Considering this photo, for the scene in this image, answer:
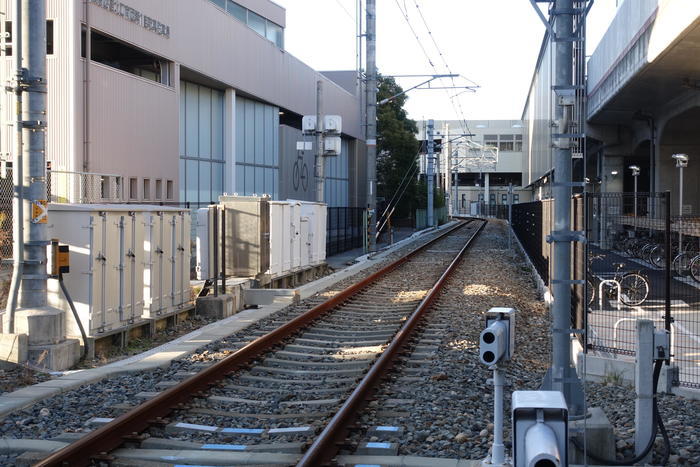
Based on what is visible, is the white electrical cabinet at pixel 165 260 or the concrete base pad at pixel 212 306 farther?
the concrete base pad at pixel 212 306

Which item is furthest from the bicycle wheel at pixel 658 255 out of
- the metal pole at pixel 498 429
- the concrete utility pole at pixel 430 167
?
the concrete utility pole at pixel 430 167

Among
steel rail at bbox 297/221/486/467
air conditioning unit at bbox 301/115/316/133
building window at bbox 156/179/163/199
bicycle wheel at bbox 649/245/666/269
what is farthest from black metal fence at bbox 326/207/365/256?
steel rail at bbox 297/221/486/467

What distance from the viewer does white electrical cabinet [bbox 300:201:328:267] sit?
83.0ft

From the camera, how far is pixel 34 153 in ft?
36.8

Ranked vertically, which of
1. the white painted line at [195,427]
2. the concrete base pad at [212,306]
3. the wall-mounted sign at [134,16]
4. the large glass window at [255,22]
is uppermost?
the large glass window at [255,22]

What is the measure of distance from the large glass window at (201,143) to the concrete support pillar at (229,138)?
17 cm

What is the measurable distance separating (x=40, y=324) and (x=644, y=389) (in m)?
7.39

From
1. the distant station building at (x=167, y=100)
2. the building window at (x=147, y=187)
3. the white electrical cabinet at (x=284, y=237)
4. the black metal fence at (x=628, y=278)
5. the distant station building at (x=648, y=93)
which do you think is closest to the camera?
the black metal fence at (x=628, y=278)

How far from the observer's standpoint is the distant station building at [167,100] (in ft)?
70.8

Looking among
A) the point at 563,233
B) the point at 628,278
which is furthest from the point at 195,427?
the point at 628,278

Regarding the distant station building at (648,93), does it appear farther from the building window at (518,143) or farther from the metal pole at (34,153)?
the building window at (518,143)

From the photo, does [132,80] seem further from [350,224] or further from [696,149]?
[696,149]

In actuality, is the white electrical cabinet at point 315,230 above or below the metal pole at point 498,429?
above

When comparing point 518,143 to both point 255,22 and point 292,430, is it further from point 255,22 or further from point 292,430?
point 292,430
